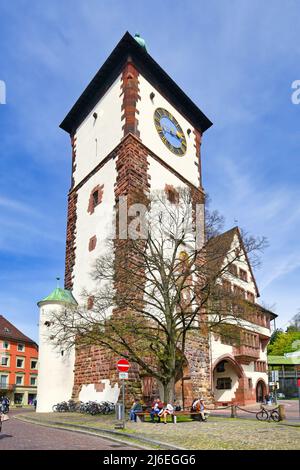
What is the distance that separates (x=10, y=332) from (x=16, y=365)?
4835mm

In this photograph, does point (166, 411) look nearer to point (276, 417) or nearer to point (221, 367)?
point (276, 417)

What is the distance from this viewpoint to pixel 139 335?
64.8 ft

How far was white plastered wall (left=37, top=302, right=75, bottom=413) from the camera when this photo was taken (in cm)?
2503

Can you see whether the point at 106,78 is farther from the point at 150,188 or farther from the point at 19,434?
the point at 19,434

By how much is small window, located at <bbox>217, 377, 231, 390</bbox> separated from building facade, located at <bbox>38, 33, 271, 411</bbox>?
12.0 feet

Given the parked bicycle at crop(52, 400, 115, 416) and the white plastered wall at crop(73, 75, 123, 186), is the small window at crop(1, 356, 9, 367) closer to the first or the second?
the white plastered wall at crop(73, 75, 123, 186)

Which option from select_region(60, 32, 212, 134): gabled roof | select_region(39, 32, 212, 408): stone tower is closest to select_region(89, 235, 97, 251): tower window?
select_region(39, 32, 212, 408): stone tower

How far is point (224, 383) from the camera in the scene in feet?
121

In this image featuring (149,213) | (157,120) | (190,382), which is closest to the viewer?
(149,213)

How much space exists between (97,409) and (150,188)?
11943 millimetres

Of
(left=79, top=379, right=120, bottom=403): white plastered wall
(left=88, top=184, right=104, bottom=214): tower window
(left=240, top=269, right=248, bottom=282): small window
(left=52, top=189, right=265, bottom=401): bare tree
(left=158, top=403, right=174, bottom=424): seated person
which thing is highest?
(left=88, top=184, right=104, bottom=214): tower window

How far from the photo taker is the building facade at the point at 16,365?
57.5 m

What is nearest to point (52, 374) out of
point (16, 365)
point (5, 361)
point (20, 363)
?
point (5, 361)
